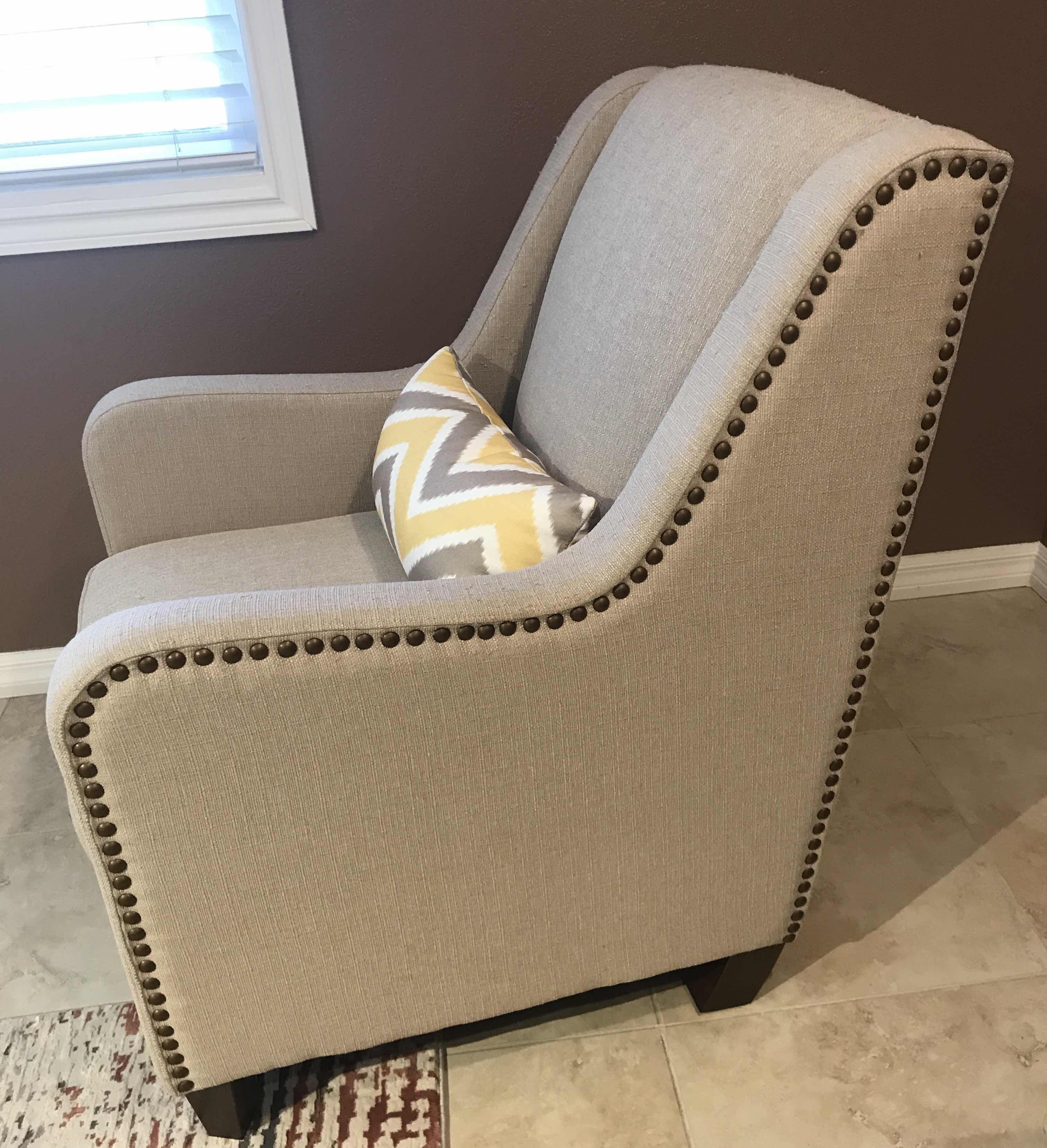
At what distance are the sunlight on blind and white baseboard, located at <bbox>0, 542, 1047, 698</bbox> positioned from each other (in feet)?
4.83

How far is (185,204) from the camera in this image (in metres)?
1.49

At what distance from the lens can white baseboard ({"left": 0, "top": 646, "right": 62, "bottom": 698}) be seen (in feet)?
5.92

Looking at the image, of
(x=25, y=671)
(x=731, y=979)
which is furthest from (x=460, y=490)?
(x=25, y=671)

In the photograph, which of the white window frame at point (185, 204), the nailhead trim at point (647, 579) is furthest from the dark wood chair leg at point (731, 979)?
the white window frame at point (185, 204)

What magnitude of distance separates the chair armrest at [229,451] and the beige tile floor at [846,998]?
22.4 inches

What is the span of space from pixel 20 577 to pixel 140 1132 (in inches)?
40.3

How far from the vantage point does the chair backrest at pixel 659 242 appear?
89cm

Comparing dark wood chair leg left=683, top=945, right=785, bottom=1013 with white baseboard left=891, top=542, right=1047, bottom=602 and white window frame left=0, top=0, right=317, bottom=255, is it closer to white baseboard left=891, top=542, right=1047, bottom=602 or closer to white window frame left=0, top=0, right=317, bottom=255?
white baseboard left=891, top=542, right=1047, bottom=602

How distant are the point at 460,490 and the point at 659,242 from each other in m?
0.34

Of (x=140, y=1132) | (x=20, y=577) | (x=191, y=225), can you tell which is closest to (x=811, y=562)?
(x=140, y=1132)

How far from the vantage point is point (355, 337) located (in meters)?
1.63

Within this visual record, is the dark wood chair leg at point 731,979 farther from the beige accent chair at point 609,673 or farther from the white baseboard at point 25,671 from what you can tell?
the white baseboard at point 25,671

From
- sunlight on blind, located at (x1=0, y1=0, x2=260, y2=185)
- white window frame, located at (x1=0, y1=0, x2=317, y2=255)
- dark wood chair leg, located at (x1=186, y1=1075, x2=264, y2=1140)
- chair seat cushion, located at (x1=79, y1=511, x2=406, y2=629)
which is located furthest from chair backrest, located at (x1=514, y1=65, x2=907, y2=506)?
dark wood chair leg, located at (x1=186, y1=1075, x2=264, y2=1140)

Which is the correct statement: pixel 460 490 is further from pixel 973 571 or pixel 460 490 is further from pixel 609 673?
pixel 973 571
